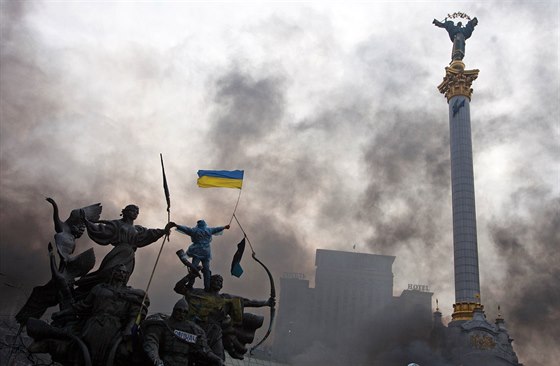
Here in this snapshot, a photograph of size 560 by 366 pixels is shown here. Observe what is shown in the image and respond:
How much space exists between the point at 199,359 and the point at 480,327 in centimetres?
4151

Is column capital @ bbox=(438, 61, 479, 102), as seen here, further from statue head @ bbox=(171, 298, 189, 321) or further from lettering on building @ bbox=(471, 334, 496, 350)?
statue head @ bbox=(171, 298, 189, 321)

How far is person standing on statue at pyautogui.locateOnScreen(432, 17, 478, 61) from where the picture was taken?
59750 mm

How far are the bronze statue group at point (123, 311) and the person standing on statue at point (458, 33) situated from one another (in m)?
54.3

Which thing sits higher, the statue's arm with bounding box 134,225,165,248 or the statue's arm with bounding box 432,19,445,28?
the statue's arm with bounding box 432,19,445,28

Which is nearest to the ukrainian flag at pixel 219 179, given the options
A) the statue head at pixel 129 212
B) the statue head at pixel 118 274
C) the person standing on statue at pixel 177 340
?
the statue head at pixel 129 212

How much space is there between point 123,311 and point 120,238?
94.7 inches

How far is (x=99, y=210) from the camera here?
1299 cm

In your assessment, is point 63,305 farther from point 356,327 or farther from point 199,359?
point 356,327

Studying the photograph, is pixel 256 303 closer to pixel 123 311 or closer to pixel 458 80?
pixel 123 311

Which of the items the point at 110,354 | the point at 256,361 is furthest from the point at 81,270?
the point at 256,361

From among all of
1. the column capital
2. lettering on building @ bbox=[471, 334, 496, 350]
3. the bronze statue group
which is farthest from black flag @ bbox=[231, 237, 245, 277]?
the column capital

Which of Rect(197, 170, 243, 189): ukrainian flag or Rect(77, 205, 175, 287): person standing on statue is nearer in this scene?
Rect(77, 205, 175, 287): person standing on statue

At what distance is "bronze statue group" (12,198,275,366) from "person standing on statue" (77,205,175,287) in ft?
0.08

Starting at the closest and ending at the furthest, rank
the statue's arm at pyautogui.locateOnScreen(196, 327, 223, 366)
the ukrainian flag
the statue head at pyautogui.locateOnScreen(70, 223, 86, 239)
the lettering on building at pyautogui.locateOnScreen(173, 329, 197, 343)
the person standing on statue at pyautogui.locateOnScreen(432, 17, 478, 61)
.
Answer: the lettering on building at pyautogui.locateOnScreen(173, 329, 197, 343) → the statue's arm at pyautogui.locateOnScreen(196, 327, 223, 366) → the statue head at pyautogui.locateOnScreen(70, 223, 86, 239) → the ukrainian flag → the person standing on statue at pyautogui.locateOnScreen(432, 17, 478, 61)
